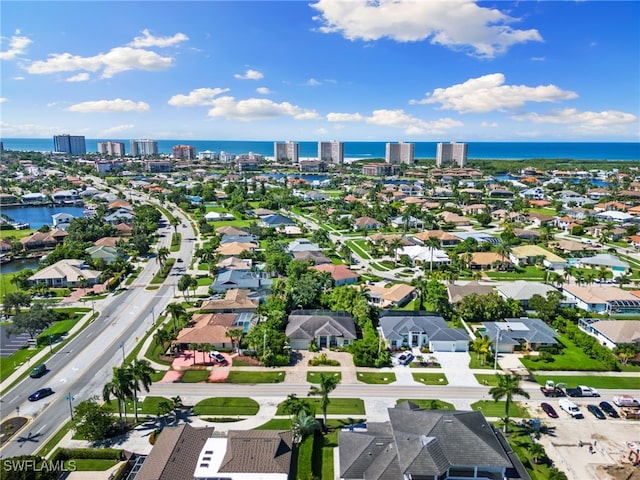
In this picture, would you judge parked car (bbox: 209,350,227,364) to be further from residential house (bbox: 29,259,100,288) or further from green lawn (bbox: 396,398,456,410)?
residential house (bbox: 29,259,100,288)

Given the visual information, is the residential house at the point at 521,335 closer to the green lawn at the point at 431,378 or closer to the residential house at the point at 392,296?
the green lawn at the point at 431,378

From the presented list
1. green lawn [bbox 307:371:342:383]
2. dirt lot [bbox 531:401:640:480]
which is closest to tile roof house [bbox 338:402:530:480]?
dirt lot [bbox 531:401:640:480]

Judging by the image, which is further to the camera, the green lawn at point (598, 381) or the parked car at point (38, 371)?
the parked car at point (38, 371)

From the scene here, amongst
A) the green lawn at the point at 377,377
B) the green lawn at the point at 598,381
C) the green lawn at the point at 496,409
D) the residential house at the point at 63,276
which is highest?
the residential house at the point at 63,276

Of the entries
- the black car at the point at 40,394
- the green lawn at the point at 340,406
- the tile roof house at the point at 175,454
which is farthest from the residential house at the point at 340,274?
the black car at the point at 40,394

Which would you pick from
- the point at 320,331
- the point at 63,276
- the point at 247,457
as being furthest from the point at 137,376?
the point at 63,276

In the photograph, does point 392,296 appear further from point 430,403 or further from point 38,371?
point 38,371

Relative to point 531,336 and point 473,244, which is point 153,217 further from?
point 531,336
